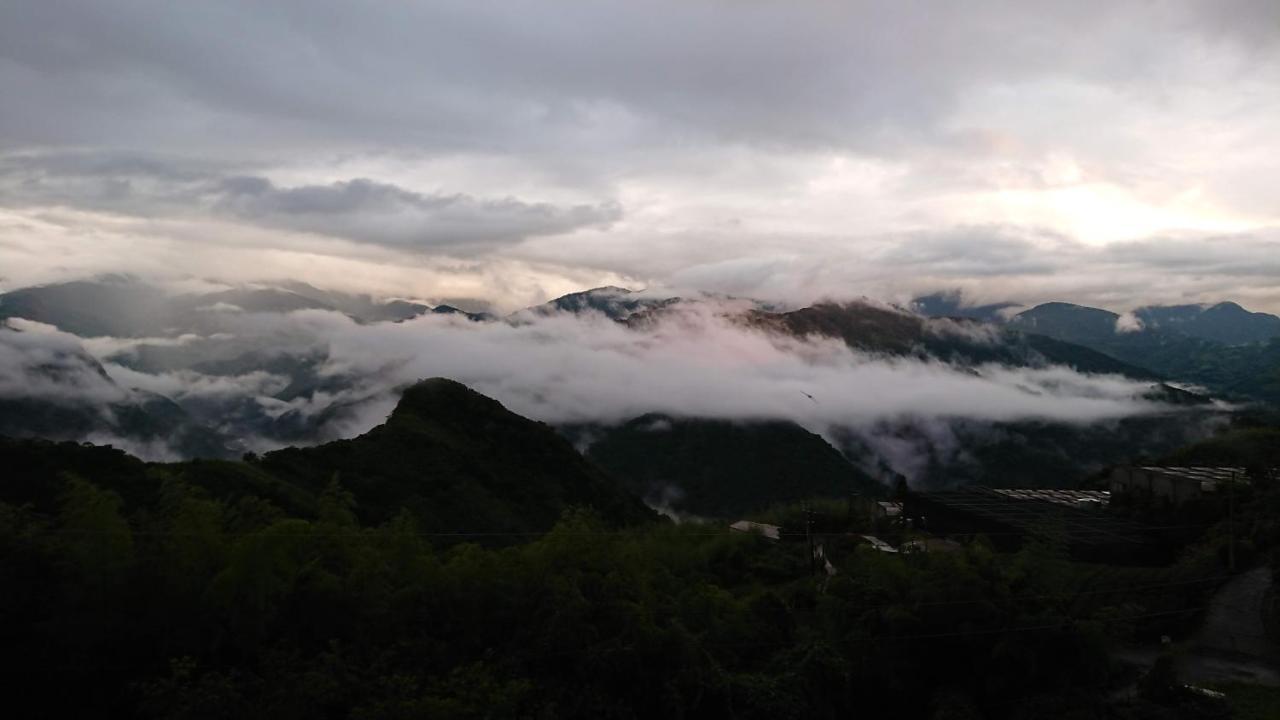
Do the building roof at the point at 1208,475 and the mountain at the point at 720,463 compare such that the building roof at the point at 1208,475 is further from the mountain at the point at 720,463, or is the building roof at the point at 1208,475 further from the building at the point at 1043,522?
the mountain at the point at 720,463

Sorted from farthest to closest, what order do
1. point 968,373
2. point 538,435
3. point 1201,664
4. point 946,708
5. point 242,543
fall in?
point 968,373, point 538,435, point 1201,664, point 946,708, point 242,543

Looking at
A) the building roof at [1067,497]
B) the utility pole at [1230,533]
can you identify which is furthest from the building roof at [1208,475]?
the building roof at [1067,497]

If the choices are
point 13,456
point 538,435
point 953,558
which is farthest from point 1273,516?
point 13,456

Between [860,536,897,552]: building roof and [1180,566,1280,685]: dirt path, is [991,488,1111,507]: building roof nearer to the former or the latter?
[860,536,897,552]: building roof

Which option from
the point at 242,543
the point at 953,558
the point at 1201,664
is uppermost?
the point at 242,543

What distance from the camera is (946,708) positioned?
2028 cm

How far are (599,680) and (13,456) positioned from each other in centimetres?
3096

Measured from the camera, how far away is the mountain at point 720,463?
102 m

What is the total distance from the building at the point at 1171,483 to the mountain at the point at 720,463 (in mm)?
45997

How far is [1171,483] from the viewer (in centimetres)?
4562

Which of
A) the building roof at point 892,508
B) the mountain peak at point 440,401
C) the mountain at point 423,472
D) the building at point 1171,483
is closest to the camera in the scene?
the mountain at point 423,472

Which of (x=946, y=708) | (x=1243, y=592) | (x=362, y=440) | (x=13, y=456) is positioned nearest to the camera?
(x=946, y=708)

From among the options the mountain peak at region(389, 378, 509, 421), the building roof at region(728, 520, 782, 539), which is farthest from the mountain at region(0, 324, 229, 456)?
the building roof at region(728, 520, 782, 539)

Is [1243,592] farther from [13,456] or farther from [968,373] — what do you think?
[968,373]
